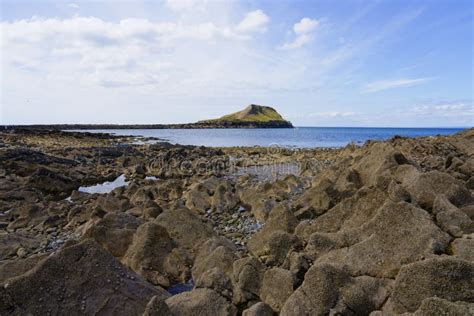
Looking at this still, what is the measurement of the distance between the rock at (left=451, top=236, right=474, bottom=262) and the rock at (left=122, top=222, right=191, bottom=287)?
506 centimetres

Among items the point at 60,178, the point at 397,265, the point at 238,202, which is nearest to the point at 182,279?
the point at 397,265

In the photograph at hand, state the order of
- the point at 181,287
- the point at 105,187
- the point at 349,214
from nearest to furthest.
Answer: the point at 181,287
the point at 349,214
the point at 105,187

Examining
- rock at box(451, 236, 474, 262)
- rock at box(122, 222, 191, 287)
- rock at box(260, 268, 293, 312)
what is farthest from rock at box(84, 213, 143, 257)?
rock at box(451, 236, 474, 262)

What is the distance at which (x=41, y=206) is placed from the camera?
14.6 meters

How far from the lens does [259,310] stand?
5301 millimetres

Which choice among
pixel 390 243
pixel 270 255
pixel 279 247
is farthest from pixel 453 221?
pixel 270 255

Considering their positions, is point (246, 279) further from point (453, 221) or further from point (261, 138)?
point (261, 138)

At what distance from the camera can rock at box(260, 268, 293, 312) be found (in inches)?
219

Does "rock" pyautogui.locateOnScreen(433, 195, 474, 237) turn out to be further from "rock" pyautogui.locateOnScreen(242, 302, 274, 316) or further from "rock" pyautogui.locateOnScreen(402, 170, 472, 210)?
"rock" pyautogui.locateOnScreen(242, 302, 274, 316)

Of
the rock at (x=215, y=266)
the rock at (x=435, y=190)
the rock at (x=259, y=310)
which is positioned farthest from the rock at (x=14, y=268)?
the rock at (x=435, y=190)

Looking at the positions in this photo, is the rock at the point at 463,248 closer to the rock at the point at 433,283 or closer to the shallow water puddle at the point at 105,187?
the rock at the point at 433,283

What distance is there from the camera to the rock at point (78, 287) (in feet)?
18.2

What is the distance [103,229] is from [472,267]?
7650 millimetres

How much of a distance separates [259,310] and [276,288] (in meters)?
0.54
